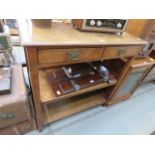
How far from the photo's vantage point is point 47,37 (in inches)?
27.2

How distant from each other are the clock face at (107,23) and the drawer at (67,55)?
7.2 inches

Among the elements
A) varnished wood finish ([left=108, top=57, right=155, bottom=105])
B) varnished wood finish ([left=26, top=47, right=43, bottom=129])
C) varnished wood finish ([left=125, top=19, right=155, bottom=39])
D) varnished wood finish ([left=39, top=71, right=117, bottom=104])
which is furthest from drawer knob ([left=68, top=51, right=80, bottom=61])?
varnished wood finish ([left=125, top=19, right=155, bottom=39])

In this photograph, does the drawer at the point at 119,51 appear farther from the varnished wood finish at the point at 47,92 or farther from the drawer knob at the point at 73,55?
the varnished wood finish at the point at 47,92

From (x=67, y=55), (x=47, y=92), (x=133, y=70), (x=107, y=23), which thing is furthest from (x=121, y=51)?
(x=47, y=92)

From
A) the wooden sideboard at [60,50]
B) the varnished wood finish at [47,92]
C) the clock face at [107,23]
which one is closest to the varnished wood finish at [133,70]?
the wooden sideboard at [60,50]

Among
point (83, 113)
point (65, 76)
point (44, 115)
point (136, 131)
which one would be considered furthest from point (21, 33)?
point (136, 131)

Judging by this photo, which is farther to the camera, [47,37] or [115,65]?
[115,65]

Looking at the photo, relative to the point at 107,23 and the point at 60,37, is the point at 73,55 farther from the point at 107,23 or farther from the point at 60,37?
the point at 107,23

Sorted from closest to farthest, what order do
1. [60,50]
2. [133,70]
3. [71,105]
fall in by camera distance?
[60,50]
[133,70]
[71,105]

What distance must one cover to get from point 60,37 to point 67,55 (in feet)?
0.37

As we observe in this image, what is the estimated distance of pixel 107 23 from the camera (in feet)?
2.89

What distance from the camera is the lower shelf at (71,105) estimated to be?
1230mm
